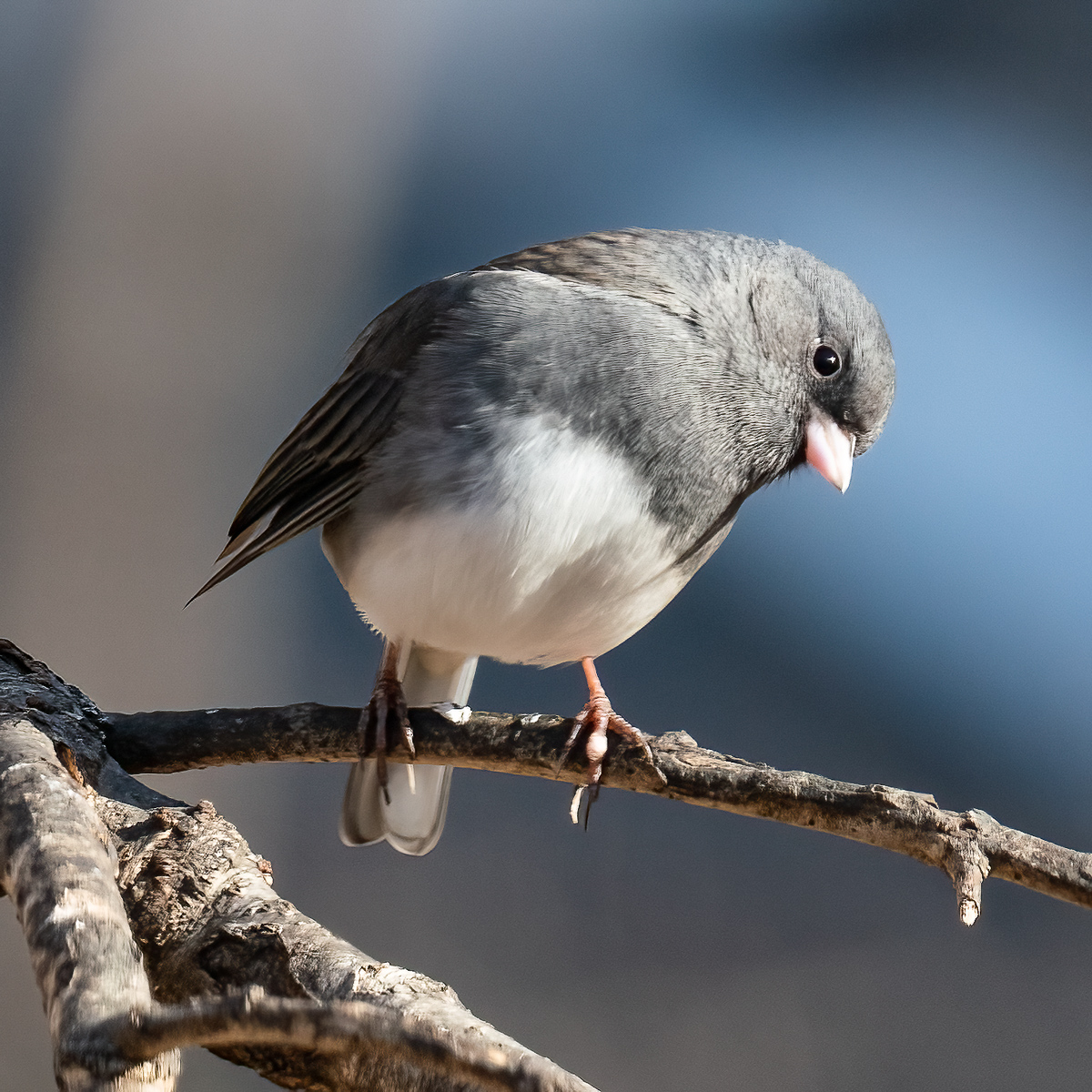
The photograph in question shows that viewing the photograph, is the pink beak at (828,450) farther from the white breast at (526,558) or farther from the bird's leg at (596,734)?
the bird's leg at (596,734)

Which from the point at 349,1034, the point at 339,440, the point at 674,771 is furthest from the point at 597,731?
the point at 349,1034

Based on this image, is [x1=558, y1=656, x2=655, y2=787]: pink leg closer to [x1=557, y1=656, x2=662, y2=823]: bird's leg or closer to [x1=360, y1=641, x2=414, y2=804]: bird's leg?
[x1=557, y1=656, x2=662, y2=823]: bird's leg

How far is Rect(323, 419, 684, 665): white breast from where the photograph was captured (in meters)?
0.80

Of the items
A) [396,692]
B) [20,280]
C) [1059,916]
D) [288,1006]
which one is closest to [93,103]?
[20,280]

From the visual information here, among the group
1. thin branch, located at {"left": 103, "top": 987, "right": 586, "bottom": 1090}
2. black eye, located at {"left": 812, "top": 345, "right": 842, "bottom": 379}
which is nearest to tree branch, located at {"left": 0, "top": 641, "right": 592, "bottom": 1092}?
thin branch, located at {"left": 103, "top": 987, "right": 586, "bottom": 1090}

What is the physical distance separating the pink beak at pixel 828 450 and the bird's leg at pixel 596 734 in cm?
28

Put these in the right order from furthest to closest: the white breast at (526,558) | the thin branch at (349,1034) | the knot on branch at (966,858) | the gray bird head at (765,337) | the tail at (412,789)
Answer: the tail at (412,789) → the gray bird head at (765,337) → the white breast at (526,558) → the knot on branch at (966,858) → the thin branch at (349,1034)

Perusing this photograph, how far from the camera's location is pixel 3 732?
75 centimetres

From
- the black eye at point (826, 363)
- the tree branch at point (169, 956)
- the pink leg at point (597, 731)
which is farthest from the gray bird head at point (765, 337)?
the tree branch at point (169, 956)

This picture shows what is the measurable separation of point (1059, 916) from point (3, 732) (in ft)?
5.20

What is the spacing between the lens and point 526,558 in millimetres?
809

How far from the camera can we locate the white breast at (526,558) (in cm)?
80

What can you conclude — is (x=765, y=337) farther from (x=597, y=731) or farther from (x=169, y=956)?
(x=169, y=956)

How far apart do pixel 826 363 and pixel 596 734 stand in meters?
0.40
